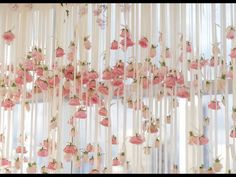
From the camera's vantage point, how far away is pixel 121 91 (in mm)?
2916

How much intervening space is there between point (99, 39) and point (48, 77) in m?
0.40

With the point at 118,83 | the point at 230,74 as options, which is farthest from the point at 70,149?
the point at 230,74

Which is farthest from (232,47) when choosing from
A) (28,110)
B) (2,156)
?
(2,156)

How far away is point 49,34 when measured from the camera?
3.19 meters

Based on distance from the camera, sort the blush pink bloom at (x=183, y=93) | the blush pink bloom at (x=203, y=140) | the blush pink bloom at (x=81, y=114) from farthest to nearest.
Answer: the blush pink bloom at (x=81, y=114)
the blush pink bloom at (x=183, y=93)
the blush pink bloom at (x=203, y=140)

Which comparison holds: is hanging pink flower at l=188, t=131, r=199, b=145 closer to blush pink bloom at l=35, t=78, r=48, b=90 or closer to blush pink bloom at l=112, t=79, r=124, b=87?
blush pink bloom at l=112, t=79, r=124, b=87

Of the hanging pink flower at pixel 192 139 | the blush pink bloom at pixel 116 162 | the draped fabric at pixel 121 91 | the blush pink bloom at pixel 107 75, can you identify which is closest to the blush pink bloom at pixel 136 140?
the draped fabric at pixel 121 91

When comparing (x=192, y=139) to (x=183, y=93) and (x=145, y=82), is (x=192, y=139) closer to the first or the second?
(x=183, y=93)

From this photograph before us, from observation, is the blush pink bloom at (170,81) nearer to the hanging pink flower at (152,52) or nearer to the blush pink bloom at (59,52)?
the hanging pink flower at (152,52)

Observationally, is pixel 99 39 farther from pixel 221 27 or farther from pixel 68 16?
pixel 221 27

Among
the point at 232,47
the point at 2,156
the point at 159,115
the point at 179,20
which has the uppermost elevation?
the point at 179,20

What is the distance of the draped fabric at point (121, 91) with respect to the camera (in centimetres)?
277

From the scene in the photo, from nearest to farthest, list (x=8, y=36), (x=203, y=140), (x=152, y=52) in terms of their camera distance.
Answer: (x=203, y=140)
(x=152, y=52)
(x=8, y=36)

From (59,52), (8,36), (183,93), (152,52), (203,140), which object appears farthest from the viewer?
(8,36)
